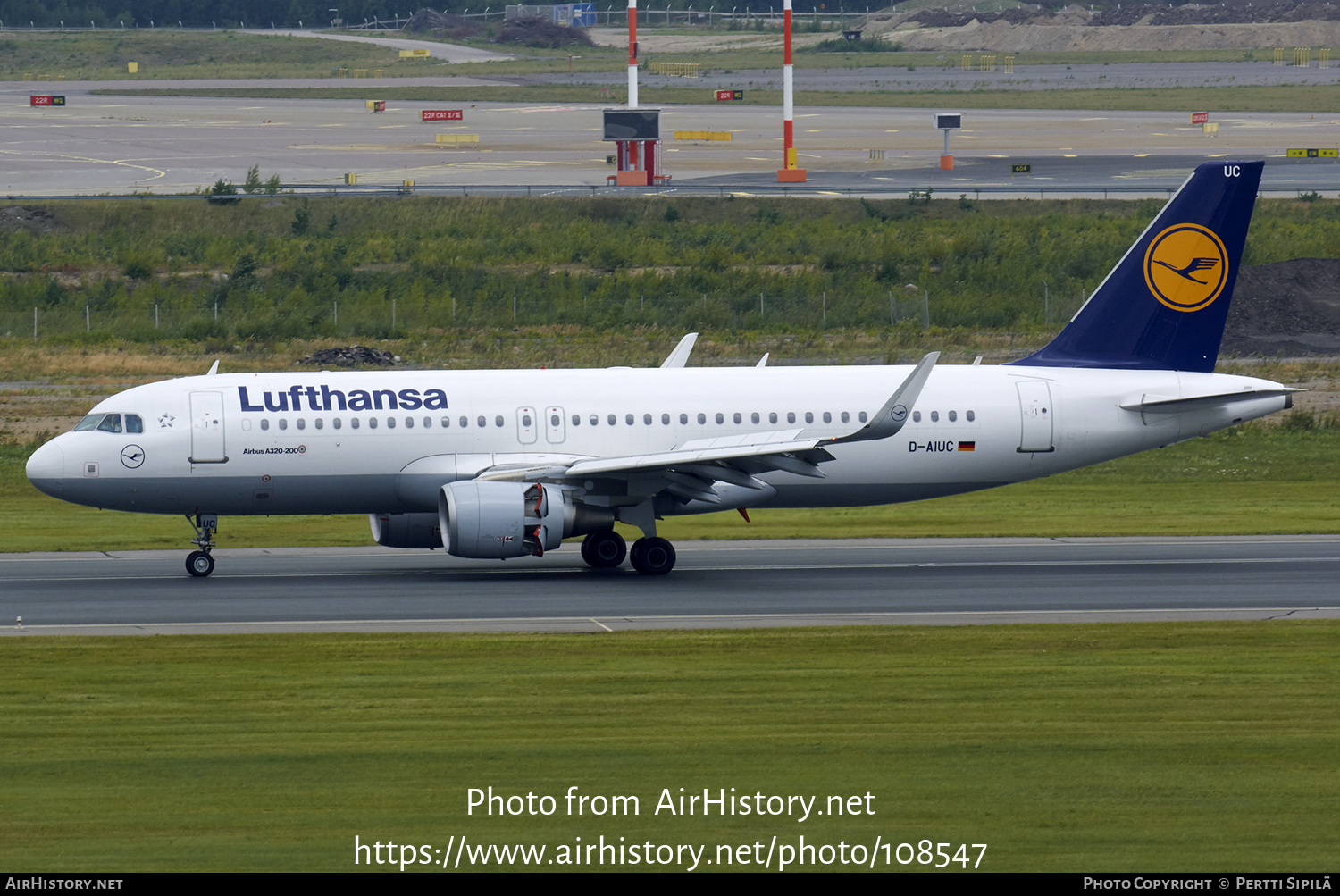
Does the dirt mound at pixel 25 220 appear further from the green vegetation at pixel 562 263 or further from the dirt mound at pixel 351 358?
the dirt mound at pixel 351 358

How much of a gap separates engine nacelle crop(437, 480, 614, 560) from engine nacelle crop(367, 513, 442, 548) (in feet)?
5.84

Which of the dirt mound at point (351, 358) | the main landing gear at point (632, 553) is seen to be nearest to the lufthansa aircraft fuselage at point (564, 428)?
the main landing gear at point (632, 553)

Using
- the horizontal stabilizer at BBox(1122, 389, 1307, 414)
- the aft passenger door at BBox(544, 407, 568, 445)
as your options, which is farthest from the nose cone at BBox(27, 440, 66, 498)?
the horizontal stabilizer at BBox(1122, 389, 1307, 414)

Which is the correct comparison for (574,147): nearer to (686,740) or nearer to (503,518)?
(503,518)

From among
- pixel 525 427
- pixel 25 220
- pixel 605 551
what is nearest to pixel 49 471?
pixel 525 427

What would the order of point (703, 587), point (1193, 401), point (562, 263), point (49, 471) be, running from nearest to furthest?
point (703, 587) < point (49, 471) < point (1193, 401) < point (562, 263)

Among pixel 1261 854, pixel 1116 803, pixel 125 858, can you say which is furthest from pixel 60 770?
pixel 1261 854

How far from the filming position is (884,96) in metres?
148

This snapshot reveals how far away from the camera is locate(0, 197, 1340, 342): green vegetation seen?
71688mm

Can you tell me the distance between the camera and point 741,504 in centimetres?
3297

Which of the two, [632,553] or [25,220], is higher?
[25,220]

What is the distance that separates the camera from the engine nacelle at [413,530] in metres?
33.4

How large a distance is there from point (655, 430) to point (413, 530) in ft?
17.1

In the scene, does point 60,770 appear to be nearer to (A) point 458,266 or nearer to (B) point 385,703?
(B) point 385,703
